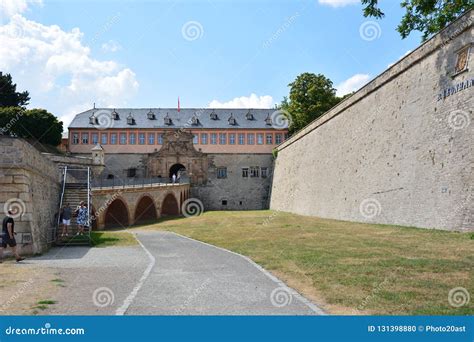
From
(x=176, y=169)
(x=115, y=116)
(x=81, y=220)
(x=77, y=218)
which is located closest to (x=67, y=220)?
(x=81, y=220)

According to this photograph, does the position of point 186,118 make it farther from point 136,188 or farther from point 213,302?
point 213,302

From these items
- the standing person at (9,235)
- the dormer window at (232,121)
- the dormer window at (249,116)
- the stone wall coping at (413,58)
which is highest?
the dormer window at (249,116)

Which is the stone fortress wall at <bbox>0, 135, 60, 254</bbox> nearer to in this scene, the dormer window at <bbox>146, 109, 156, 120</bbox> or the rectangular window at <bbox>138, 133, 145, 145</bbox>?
the rectangular window at <bbox>138, 133, 145, 145</bbox>

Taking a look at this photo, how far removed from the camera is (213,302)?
7.30 m

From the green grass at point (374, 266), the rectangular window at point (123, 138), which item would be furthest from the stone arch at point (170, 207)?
the green grass at point (374, 266)

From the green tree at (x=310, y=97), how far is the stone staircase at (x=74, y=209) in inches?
1398

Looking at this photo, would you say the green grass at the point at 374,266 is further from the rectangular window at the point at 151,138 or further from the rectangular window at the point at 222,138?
the rectangular window at the point at 151,138

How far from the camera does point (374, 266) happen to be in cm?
1023

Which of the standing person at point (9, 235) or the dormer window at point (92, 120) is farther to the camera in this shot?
the dormer window at point (92, 120)

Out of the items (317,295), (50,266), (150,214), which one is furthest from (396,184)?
(150,214)

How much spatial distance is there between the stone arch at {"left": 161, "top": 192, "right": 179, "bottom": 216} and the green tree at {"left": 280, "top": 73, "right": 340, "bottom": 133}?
1912 centimetres

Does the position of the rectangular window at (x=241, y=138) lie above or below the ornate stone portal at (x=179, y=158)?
above

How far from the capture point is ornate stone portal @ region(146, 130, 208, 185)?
55.1 m

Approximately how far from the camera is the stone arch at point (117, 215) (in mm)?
30703
